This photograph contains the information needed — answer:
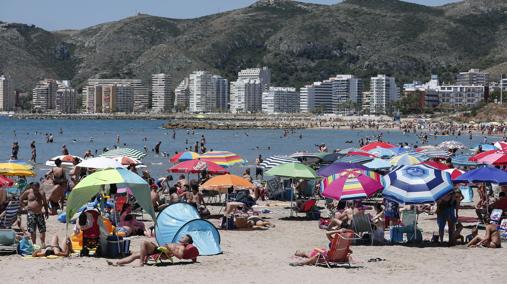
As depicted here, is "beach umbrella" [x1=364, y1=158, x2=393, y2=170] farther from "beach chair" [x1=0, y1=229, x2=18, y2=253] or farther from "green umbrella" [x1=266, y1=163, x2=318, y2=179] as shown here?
"beach chair" [x1=0, y1=229, x2=18, y2=253]

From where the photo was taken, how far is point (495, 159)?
67.8 feet

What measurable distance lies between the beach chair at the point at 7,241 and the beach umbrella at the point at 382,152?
15.3 metres

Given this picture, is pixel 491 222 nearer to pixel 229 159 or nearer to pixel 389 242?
pixel 389 242

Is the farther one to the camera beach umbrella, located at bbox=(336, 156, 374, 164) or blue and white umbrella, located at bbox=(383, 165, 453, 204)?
beach umbrella, located at bbox=(336, 156, 374, 164)

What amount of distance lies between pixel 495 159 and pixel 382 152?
6.79 meters

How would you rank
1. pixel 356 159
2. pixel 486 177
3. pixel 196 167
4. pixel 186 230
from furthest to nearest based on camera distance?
pixel 356 159, pixel 196 167, pixel 486 177, pixel 186 230

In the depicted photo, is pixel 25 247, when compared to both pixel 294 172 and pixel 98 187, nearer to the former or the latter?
pixel 98 187

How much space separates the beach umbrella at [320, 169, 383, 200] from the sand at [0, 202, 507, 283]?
94 cm

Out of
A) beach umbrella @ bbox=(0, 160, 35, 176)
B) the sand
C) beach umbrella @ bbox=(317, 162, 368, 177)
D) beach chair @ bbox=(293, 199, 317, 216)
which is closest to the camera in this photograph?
the sand

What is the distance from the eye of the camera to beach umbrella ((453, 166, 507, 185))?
1591 cm

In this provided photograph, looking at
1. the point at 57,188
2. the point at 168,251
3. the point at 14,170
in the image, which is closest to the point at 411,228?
the point at 168,251

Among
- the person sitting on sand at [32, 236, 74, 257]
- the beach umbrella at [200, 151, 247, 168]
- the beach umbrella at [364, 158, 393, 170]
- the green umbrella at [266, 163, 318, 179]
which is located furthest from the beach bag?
the beach umbrella at [364, 158, 393, 170]

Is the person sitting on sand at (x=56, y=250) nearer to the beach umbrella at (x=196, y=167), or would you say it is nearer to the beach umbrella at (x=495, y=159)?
the beach umbrella at (x=196, y=167)

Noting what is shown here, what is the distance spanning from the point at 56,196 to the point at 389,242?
787 cm
